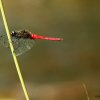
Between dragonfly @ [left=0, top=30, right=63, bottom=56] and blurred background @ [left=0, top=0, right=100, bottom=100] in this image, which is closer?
dragonfly @ [left=0, top=30, right=63, bottom=56]

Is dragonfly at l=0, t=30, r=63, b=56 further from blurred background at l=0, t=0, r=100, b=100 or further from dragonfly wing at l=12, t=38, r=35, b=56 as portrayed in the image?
blurred background at l=0, t=0, r=100, b=100

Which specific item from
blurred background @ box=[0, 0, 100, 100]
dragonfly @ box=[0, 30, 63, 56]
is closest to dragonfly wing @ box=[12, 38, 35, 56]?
dragonfly @ box=[0, 30, 63, 56]

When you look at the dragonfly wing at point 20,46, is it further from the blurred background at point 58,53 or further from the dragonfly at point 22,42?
the blurred background at point 58,53

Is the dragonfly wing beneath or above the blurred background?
above

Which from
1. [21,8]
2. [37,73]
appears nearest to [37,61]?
[37,73]

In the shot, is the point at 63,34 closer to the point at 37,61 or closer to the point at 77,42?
the point at 77,42

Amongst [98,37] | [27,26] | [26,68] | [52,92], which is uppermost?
[27,26]

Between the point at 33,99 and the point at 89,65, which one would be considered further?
the point at 89,65

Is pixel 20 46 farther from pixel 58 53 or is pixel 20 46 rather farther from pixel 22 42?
pixel 58 53
